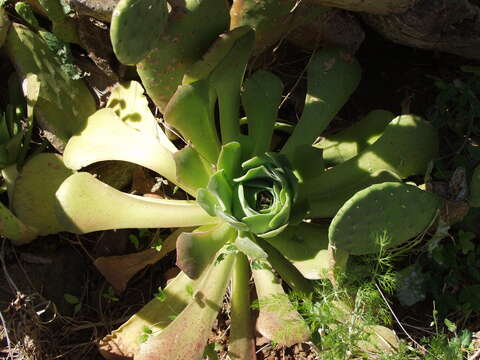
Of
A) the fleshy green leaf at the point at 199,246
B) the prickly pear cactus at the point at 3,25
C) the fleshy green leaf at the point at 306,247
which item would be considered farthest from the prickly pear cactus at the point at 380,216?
the prickly pear cactus at the point at 3,25


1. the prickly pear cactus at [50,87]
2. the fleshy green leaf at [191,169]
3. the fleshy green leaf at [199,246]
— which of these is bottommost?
Answer: the fleshy green leaf at [199,246]

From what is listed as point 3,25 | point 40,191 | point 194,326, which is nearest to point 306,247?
point 194,326

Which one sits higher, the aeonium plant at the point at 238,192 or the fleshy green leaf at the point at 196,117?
the fleshy green leaf at the point at 196,117

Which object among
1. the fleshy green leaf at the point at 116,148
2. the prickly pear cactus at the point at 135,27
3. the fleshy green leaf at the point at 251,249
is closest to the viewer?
the prickly pear cactus at the point at 135,27

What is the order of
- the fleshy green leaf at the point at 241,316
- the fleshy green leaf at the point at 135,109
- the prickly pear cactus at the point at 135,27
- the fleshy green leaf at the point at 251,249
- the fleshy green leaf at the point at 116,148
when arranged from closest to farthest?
the prickly pear cactus at the point at 135,27, the fleshy green leaf at the point at 251,249, the fleshy green leaf at the point at 241,316, the fleshy green leaf at the point at 116,148, the fleshy green leaf at the point at 135,109

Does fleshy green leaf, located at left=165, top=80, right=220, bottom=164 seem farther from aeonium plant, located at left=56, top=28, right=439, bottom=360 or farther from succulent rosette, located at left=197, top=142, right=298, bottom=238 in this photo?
succulent rosette, located at left=197, top=142, right=298, bottom=238

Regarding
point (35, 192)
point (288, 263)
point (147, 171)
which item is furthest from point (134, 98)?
point (288, 263)

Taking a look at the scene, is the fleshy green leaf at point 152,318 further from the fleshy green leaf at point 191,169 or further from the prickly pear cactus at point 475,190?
the prickly pear cactus at point 475,190
